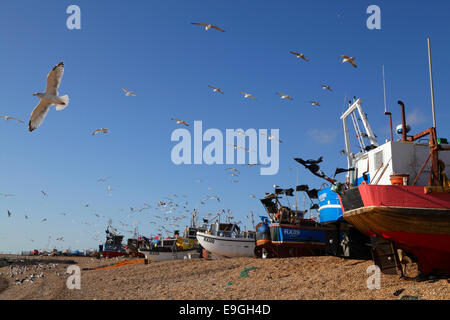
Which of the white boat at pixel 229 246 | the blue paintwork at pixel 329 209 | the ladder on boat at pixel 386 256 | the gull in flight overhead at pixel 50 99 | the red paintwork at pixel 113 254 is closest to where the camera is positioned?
the ladder on boat at pixel 386 256

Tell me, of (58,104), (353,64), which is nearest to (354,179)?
(353,64)

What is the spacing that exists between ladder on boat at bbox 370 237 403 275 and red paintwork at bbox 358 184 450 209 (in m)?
1.85

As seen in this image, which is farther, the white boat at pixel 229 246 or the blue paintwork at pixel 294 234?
the white boat at pixel 229 246

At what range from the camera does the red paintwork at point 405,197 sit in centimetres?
1205

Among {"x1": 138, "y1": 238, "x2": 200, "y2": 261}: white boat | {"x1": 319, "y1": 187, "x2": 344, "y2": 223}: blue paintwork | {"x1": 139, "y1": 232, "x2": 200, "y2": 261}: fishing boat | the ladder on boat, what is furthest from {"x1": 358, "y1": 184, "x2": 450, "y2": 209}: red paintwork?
{"x1": 138, "y1": 238, "x2": 200, "y2": 261}: white boat

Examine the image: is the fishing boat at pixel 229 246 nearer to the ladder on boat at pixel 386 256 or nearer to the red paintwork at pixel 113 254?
the ladder on boat at pixel 386 256

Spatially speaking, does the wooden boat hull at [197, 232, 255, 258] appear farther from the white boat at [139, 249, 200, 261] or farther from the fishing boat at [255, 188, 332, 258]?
the white boat at [139, 249, 200, 261]

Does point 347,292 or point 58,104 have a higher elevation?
point 58,104

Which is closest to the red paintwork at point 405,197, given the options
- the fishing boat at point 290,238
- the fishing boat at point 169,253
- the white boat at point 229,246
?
the fishing boat at point 290,238

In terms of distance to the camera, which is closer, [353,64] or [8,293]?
[353,64]

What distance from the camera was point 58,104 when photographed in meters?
14.1
